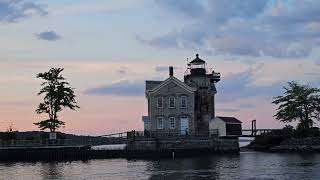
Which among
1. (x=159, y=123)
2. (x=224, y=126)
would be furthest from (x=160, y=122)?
(x=224, y=126)

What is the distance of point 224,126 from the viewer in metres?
86.1

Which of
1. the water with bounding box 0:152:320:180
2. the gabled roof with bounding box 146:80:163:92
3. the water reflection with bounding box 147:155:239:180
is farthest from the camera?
the gabled roof with bounding box 146:80:163:92

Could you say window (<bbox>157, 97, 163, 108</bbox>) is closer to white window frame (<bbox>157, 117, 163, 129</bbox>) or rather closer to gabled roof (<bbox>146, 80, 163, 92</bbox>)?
white window frame (<bbox>157, 117, 163, 129</bbox>)

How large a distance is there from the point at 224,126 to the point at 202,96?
5860 mm

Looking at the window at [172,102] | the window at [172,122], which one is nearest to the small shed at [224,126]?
the window at [172,122]

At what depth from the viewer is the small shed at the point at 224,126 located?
8612 centimetres

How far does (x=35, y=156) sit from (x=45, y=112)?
938 centimetres

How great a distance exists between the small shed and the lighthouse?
1.67 m

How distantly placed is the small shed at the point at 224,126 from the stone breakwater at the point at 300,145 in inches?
285

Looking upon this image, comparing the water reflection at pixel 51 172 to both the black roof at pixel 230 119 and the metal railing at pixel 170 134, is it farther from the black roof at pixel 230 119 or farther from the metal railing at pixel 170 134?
the black roof at pixel 230 119

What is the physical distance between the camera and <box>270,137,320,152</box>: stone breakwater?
8700 centimetres

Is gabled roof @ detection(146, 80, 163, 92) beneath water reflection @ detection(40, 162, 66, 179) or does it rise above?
above

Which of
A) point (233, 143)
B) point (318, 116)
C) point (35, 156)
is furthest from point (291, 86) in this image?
point (35, 156)

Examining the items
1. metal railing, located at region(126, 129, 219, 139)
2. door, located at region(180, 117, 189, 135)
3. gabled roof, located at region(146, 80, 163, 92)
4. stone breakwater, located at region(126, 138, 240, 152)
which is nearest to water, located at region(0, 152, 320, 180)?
stone breakwater, located at region(126, 138, 240, 152)
